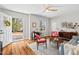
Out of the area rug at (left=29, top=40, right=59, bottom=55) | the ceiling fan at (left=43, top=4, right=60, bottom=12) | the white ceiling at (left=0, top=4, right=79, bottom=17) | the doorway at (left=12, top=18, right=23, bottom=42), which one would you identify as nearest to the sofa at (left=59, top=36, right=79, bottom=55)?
the area rug at (left=29, top=40, right=59, bottom=55)

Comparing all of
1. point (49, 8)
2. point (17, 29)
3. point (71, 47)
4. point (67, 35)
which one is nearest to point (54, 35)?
point (67, 35)

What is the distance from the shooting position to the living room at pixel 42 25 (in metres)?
2.17

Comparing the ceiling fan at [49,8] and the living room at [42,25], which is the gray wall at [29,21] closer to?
the living room at [42,25]

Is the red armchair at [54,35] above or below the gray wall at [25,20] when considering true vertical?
below

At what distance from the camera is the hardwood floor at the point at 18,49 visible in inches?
86.7

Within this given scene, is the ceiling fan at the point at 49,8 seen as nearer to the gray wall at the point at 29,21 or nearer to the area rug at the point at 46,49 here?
the gray wall at the point at 29,21

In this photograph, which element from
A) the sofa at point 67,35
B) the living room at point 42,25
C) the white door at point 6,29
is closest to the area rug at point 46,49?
the living room at point 42,25

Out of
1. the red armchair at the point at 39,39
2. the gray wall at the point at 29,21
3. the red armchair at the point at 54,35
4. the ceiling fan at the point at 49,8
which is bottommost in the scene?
the red armchair at the point at 39,39

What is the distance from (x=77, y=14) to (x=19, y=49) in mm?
1146

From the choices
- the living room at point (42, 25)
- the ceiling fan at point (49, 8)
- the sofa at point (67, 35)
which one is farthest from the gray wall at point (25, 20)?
the sofa at point (67, 35)

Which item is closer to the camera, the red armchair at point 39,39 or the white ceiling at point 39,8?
the white ceiling at point 39,8

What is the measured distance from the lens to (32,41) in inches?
89.7

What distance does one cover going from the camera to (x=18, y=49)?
87.5 inches
